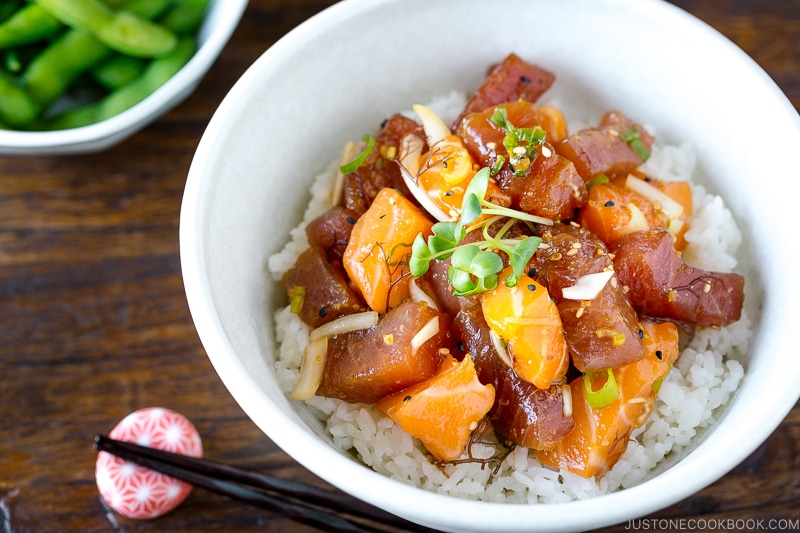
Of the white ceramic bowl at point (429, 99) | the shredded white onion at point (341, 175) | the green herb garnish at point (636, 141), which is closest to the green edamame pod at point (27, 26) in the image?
the white ceramic bowl at point (429, 99)

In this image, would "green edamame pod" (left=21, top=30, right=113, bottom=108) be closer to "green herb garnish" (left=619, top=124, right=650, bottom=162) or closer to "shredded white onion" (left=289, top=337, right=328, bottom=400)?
"shredded white onion" (left=289, top=337, right=328, bottom=400)

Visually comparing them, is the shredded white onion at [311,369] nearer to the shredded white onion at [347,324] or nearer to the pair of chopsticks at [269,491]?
the shredded white onion at [347,324]

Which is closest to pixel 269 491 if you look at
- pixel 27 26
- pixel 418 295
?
pixel 418 295

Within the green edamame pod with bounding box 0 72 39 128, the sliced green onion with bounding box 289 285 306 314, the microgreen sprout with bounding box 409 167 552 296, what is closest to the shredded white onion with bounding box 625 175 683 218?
the microgreen sprout with bounding box 409 167 552 296

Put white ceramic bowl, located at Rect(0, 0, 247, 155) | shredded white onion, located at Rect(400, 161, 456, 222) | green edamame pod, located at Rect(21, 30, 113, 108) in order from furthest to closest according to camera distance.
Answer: green edamame pod, located at Rect(21, 30, 113, 108) → white ceramic bowl, located at Rect(0, 0, 247, 155) → shredded white onion, located at Rect(400, 161, 456, 222)

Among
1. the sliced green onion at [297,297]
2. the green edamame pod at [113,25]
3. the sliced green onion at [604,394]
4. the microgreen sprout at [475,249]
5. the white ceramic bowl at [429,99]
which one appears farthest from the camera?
the green edamame pod at [113,25]

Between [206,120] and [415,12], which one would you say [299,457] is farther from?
[206,120]
